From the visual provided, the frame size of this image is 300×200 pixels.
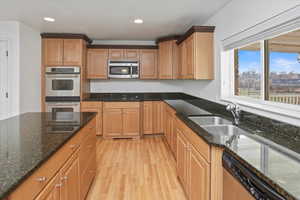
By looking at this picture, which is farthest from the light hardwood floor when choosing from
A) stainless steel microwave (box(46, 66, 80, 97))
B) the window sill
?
stainless steel microwave (box(46, 66, 80, 97))

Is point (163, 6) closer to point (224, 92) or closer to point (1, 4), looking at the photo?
point (224, 92)

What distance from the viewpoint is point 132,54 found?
5.21 meters

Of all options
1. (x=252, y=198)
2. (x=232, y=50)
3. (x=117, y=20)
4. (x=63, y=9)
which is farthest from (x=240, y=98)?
(x=63, y=9)

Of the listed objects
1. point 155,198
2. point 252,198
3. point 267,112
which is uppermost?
point 267,112

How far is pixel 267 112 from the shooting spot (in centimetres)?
202

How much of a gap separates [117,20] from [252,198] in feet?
11.0

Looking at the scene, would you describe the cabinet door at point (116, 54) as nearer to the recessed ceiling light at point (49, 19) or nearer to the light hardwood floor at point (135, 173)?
the recessed ceiling light at point (49, 19)

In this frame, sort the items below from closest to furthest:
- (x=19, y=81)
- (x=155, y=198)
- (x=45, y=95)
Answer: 1. (x=155, y=198)
2. (x=19, y=81)
3. (x=45, y=95)

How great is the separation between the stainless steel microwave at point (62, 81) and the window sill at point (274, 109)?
3396 millimetres

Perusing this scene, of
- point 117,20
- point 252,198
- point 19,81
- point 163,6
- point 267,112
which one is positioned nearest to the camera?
point 252,198

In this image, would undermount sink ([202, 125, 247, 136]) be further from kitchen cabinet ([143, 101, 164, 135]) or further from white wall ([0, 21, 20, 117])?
white wall ([0, 21, 20, 117])

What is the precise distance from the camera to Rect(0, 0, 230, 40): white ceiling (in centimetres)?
288

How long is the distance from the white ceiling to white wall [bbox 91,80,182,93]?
4.57ft

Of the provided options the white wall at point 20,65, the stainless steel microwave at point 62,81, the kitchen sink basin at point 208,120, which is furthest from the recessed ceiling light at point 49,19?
the kitchen sink basin at point 208,120
